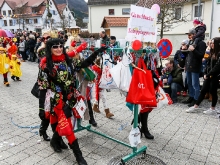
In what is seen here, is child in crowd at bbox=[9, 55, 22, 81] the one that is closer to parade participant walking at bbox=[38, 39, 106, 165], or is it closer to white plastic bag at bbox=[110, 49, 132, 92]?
parade participant walking at bbox=[38, 39, 106, 165]

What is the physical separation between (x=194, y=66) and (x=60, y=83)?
351cm

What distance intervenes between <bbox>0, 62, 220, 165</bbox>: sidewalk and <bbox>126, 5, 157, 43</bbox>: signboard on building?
1782 mm

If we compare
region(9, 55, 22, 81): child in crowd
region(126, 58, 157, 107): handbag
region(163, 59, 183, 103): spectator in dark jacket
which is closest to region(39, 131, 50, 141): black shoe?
region(126, 58, 157, 107): handbag

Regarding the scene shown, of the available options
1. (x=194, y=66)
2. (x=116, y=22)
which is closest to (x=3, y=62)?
(x=194, y=66)

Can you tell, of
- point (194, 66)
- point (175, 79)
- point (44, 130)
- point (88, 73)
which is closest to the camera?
point (88, 73)

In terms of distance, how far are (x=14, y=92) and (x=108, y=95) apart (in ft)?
10.0

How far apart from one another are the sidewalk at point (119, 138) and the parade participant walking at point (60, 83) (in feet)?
1.67

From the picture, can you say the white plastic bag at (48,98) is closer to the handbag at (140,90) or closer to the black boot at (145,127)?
the handbag at (140,90)

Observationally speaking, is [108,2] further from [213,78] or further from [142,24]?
[142,24]

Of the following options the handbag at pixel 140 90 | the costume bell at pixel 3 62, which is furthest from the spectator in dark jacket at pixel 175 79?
the costume bell at pixel 3 62

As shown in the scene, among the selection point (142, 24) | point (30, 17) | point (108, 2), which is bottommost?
point (142, 24)

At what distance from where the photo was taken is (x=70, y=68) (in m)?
3.40

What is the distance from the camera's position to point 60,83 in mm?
3318

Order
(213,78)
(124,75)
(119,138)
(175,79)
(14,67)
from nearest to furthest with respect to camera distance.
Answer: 1. (124,75)
2. (119,138)
3. (213,78)
4. (175,79)
5. (14,67)
